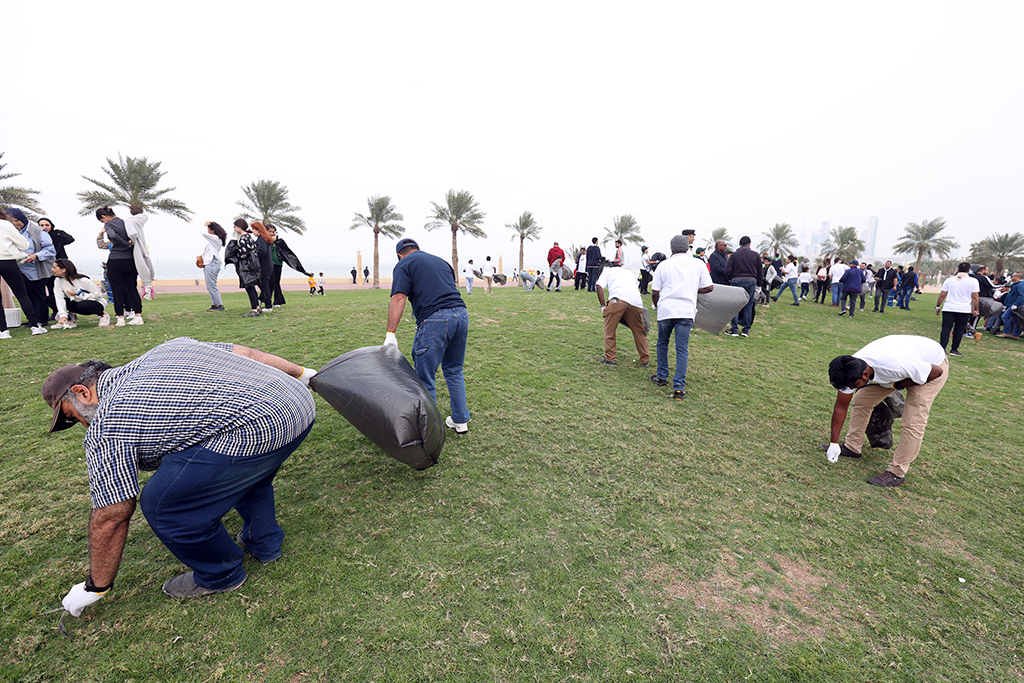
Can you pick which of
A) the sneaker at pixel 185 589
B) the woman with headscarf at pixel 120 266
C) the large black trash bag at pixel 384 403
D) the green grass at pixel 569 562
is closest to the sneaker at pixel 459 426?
the green grass at pixel 569 562

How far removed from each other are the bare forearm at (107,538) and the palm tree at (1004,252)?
43.5 m

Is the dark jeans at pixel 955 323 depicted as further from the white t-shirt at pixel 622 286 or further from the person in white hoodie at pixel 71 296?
the person in white hoodie at pixel 71 296

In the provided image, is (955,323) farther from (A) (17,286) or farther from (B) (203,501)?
(A) (17,286)

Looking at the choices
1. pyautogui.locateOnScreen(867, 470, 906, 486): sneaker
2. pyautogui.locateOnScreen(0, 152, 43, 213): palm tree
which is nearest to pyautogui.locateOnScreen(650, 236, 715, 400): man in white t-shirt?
pyautogui.locateOnScreen(867, 470, 906, 486): sneaker

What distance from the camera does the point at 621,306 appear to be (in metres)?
6.07

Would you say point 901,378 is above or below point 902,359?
below

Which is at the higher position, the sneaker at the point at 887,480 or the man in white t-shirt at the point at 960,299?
the man in white t-shirt at the point at 960,299

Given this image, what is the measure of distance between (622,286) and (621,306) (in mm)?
287

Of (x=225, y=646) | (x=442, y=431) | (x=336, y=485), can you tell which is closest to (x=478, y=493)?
(x=442, y=431)

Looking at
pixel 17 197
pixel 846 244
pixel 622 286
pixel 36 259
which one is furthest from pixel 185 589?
pixel 846 244

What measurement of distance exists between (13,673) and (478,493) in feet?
7.52

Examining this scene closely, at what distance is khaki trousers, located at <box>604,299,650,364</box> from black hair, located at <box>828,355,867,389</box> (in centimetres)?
282

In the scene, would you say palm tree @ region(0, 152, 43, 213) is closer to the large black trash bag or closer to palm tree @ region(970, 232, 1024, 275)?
the large black trash bag

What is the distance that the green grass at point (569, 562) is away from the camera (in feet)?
6.33
